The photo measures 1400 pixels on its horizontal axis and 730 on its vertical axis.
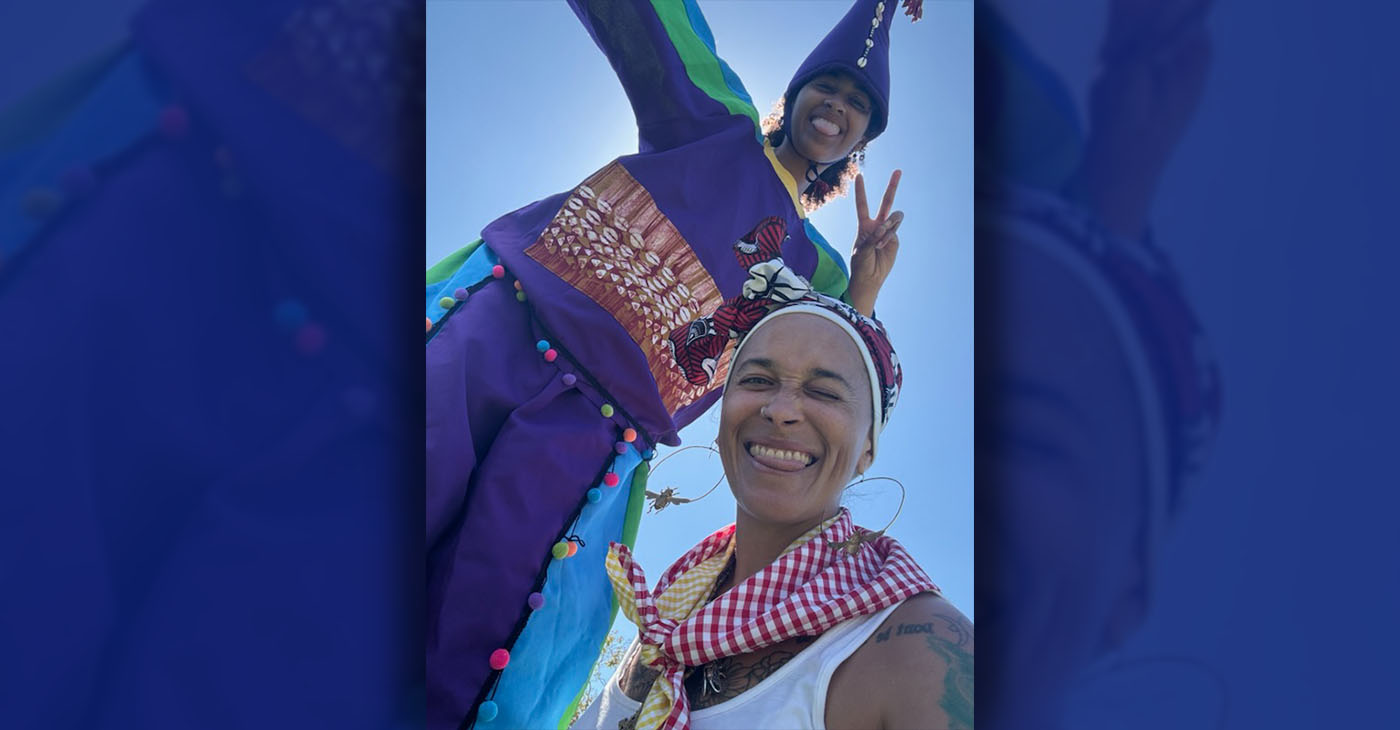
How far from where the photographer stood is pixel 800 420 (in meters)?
1.43

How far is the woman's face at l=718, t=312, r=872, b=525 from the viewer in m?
1.44

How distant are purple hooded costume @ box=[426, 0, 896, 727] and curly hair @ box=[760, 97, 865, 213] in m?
0.02

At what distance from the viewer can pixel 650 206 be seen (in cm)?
152

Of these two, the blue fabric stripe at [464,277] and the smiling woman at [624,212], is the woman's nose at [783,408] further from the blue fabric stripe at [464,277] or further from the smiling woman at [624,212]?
the blue fabric stripe at [464,277]

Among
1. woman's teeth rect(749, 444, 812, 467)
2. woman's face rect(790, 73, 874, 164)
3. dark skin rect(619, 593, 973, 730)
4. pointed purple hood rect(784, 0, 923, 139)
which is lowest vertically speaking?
dark skin rect(619, 593, 973, 730)

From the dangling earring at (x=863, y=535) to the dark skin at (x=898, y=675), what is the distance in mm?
104

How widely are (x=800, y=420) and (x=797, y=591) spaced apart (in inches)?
9.4

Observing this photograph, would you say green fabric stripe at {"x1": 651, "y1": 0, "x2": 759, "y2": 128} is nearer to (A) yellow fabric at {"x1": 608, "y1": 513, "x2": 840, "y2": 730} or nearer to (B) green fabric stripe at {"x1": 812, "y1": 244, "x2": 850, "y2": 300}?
(B) green fabric stripe at {"x1": 812, "y1": 244, "x2": 850, "y2": 300}
